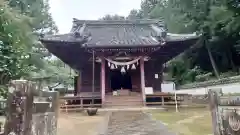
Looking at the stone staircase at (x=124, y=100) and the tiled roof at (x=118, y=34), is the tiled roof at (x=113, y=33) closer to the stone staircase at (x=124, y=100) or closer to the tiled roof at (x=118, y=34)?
the tiled roof at (x=118, y=34)

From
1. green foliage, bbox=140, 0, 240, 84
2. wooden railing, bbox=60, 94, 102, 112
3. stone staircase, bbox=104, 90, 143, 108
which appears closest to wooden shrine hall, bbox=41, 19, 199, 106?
stone staircase, bbox=104, 90, 143, 108

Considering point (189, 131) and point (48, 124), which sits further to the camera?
point (189, 131)

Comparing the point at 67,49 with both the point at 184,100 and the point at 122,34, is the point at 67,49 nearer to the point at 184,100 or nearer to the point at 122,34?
the point at 122,34

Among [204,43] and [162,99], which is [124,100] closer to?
[162,99]

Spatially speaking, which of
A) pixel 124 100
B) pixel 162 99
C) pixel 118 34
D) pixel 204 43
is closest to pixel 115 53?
pixel 118 34

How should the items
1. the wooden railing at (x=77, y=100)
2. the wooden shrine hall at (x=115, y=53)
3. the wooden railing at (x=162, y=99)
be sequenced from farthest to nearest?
1. the wooden shrine hall at (x=115, y=53)
2. the wooden railing at (x=162, y=99)
3. the wooden railing at (x=77, y=100)

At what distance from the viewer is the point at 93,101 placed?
15711 mm

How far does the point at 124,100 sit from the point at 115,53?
119 inches

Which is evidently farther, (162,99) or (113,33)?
(113,33)

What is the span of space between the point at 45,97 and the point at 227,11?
642 inches

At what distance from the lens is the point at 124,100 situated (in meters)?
15.7

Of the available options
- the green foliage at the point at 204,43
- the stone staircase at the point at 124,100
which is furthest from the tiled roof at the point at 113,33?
the green foliage at the point at 204,43

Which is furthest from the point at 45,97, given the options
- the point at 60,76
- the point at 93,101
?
the point at 60,76

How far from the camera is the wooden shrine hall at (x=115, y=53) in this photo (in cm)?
1517
